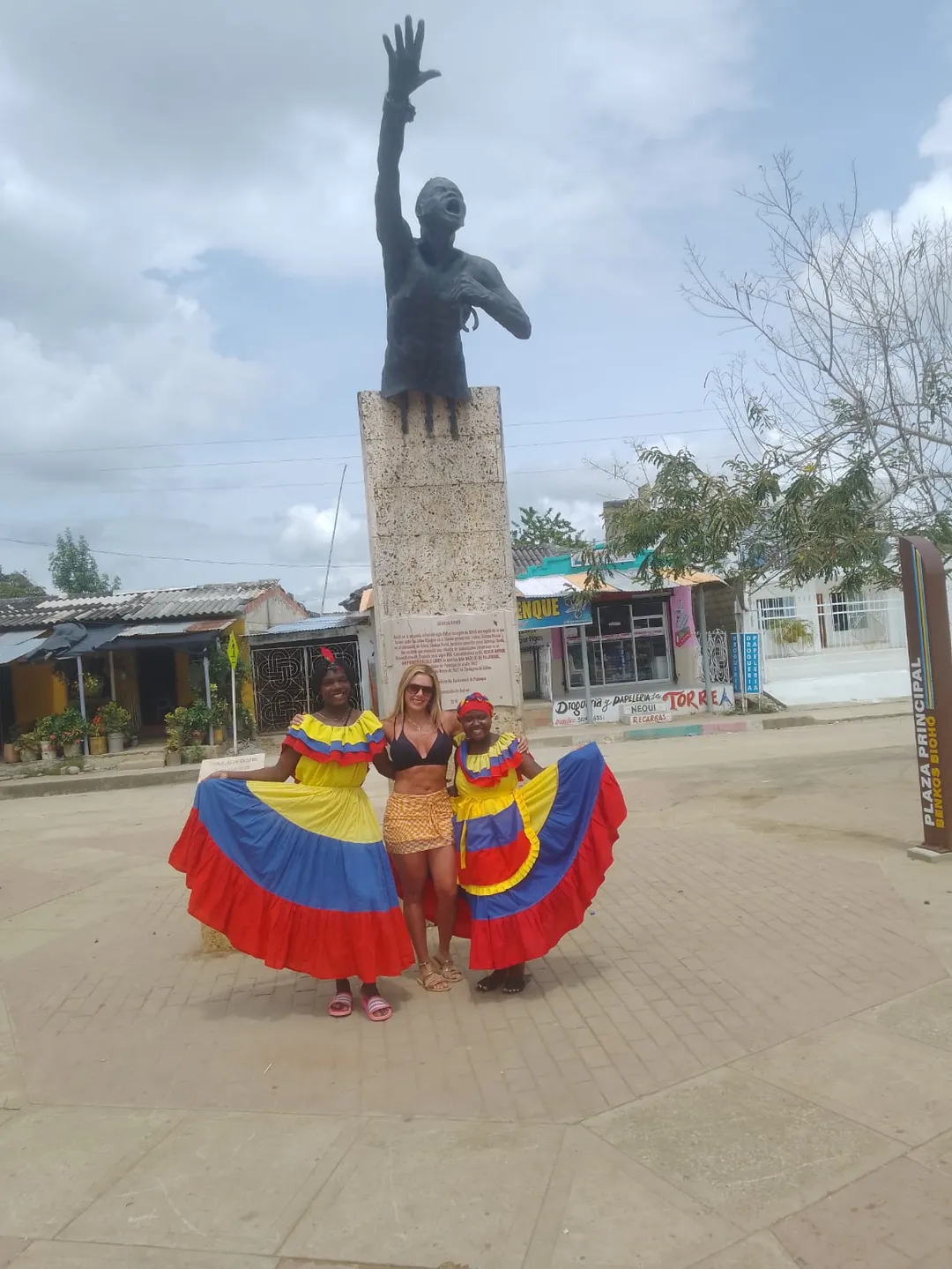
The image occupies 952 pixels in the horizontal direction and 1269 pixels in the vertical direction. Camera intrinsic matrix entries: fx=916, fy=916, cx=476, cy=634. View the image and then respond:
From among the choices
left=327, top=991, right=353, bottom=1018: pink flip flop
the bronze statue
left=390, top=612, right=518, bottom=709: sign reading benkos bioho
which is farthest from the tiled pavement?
the bronze statue

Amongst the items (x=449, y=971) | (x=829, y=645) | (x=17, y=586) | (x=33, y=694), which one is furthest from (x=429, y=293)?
(x=17, y=586)

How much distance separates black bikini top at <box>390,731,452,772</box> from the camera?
4.30 metres

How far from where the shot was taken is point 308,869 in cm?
417

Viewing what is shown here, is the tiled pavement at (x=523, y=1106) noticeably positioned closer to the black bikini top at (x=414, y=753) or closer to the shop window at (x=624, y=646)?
the black bikini top at (x=414, y=753)

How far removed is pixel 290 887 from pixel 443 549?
6.97 feet

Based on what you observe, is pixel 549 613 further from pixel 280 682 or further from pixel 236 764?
pixel 236 764

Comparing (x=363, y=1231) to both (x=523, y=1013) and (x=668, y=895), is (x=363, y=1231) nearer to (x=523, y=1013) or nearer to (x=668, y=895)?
(x=523, y=1013)

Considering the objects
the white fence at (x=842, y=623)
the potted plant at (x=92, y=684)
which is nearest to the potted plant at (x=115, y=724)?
the potted plant at (x=92, y=684)

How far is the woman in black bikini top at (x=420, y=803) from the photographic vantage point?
4320mm

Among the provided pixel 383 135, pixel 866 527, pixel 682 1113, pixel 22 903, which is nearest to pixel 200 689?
pixel 22 903

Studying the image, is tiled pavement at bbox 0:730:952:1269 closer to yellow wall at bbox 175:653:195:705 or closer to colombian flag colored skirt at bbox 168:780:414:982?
colombian flag colored skirt at bbox 168:780:414:982

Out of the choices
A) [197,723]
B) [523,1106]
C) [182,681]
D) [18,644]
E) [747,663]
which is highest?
→ [18,644]

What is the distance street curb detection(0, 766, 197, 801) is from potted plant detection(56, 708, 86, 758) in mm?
1251

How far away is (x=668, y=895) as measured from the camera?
6.07 meters
